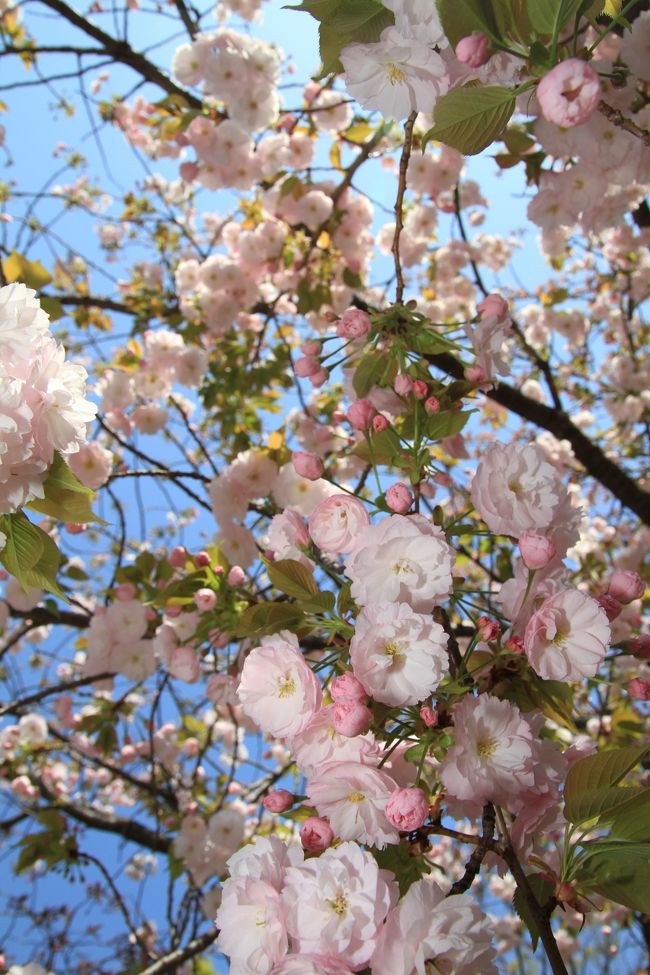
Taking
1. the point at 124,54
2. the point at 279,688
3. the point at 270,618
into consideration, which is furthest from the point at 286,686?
the point at 124,54

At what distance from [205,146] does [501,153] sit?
4.48 ft

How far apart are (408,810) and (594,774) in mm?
225

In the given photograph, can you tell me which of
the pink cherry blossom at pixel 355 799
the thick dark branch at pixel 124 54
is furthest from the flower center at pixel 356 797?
the thick dark branch at pixel 124 54

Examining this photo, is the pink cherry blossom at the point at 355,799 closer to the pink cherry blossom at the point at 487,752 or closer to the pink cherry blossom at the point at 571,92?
the pink cherry blossom at the point at 487,752

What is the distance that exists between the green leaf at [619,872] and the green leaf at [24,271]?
1.28 meters

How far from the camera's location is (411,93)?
91cm

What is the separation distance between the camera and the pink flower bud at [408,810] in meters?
0.70

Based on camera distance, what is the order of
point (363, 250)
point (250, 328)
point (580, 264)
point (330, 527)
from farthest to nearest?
point (580, 264) < point (250, 328) < point (363, 250) < point (330, 527)

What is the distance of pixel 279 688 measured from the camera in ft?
2.82

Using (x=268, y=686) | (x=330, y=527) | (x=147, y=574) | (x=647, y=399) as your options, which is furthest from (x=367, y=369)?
(x=647, y=399)

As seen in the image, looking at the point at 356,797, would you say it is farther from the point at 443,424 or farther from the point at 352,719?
the point at 443,424

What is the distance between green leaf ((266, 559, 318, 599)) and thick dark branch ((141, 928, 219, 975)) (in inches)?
73.9

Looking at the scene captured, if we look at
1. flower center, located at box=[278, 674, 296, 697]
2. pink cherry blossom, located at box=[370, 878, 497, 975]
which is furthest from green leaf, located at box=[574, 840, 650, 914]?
flower center, located at box=[278, 674, 296, 697]

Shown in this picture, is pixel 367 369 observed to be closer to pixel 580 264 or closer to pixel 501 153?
pixel 501 153
